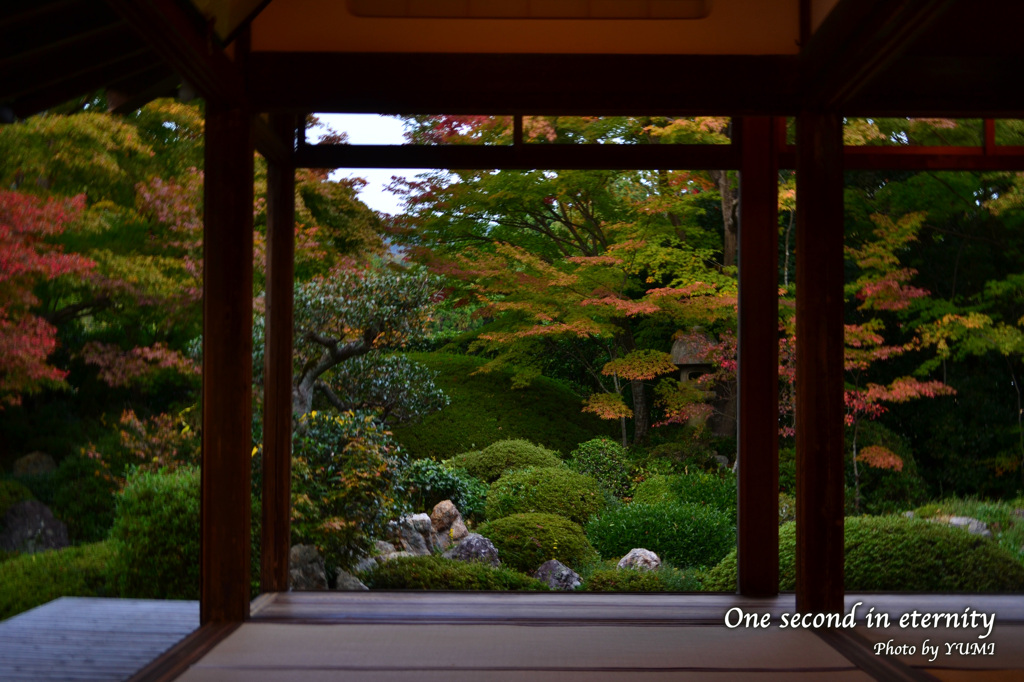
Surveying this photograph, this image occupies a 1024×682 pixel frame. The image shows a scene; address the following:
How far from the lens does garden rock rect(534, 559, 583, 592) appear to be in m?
6.30

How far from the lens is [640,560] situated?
646 cm

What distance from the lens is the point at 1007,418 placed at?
723cm

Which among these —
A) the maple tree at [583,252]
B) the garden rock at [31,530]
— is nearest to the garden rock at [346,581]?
the garden rock at [31,530]

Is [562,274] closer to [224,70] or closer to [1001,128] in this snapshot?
[1001,128]

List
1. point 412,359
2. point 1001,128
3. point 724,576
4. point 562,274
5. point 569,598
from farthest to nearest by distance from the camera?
point 412,359 → point 562,274 → point 1001,128 → point 724,576 → point 569,598

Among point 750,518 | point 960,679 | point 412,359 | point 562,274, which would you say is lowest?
point 960,679

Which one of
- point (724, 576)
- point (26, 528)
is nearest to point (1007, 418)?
point (724, 576)

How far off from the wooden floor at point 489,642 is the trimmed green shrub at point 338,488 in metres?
1.81

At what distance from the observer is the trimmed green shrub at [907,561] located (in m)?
4.63

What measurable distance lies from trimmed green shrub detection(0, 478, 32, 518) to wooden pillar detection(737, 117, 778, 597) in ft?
15.8

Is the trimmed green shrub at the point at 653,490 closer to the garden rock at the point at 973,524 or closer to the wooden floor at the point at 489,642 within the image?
the garden rock at the point at 973,524

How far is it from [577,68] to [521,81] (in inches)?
9.4

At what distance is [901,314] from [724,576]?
11.7ft

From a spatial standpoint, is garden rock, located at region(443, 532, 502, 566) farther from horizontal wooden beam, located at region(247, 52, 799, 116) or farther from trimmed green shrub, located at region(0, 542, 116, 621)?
horizontal wooden beam, located at region(247, 52, 799, 116)
